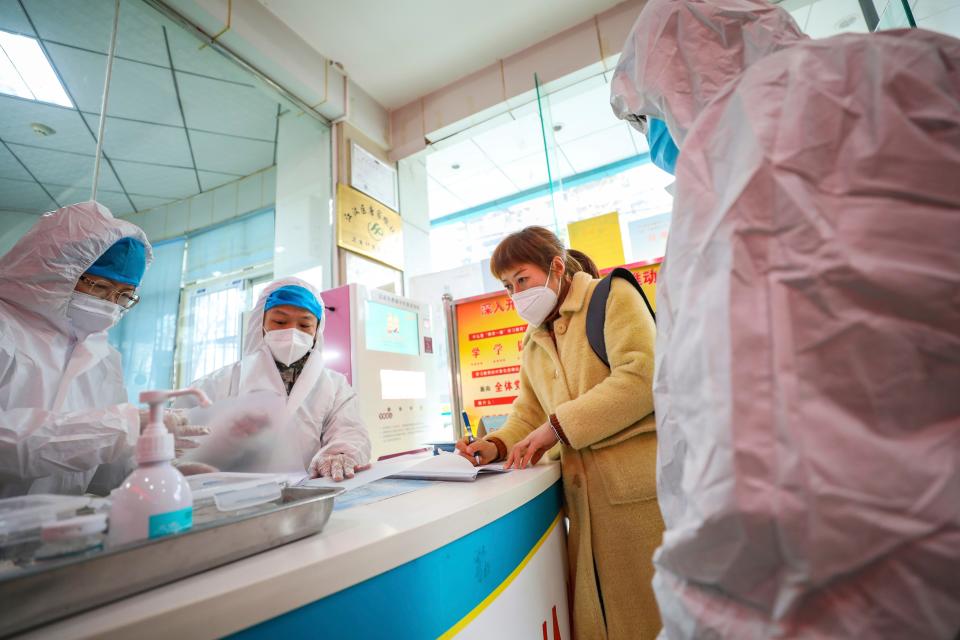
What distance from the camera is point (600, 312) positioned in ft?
3.75

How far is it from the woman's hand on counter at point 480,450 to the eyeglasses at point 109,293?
3.66ft

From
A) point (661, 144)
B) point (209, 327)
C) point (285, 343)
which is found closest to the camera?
point (661, 144)

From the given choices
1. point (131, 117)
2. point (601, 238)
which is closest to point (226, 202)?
point (131, 117)

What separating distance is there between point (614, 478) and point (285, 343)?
4.27 feet

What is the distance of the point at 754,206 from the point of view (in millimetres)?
414

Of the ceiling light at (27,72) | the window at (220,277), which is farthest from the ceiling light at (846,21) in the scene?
the ceiling light at (27,72)

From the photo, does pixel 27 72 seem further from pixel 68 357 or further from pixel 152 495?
pixel 152 495

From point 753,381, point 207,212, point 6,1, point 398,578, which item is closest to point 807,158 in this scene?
point 753,381

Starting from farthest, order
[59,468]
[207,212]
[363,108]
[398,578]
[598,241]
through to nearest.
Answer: [207,212], [363,108], [598,241], [59,468], [398,578]

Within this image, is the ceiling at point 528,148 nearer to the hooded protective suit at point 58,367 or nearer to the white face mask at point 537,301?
the white face mask at point 537,301

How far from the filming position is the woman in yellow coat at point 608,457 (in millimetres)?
990

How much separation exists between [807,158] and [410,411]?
2.56m

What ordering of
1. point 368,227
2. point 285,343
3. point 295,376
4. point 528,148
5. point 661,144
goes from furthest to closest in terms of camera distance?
point 528,148, point 368,227, point 295,376, point 285,343, point 661,144

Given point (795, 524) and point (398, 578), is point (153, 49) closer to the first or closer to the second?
point (398, 578)
